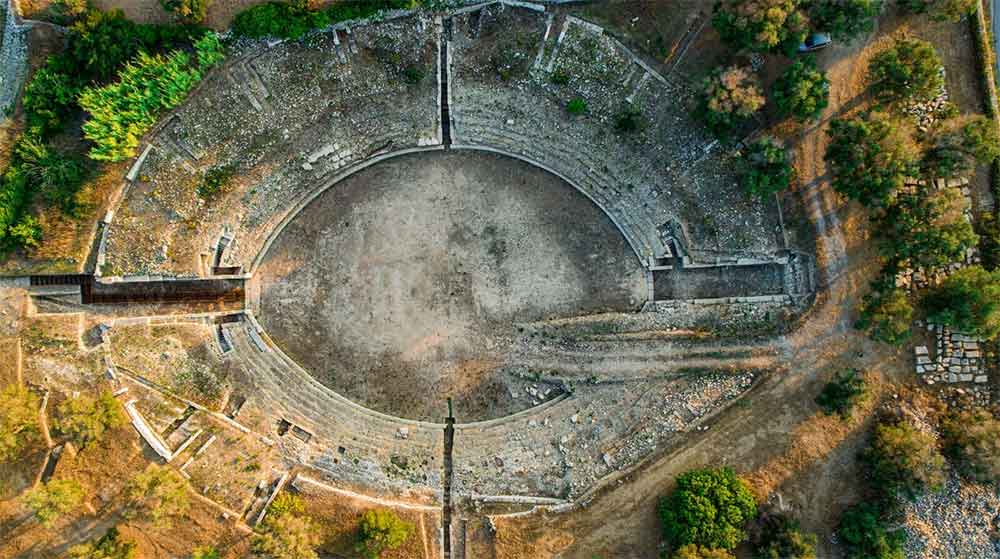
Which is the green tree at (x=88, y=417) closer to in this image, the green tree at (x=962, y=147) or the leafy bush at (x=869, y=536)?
the leafy bush at (x=869, y=536)

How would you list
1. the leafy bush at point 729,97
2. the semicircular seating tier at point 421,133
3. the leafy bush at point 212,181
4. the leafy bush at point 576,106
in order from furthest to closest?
1. the leafy bush at point 212,181
2. the leafy bush at point 576,106
3. the semicircular seating tier at point 421,133
4. the leafy bush at point 729,97

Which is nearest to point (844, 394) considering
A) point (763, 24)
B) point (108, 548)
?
point (763, 24)

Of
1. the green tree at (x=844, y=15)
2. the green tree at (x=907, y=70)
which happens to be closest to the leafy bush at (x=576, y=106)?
the green tree at (x=844, y=15)

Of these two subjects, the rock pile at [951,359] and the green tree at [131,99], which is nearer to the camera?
the green tree at [131,99]

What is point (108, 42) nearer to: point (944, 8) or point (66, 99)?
point (66, 99)

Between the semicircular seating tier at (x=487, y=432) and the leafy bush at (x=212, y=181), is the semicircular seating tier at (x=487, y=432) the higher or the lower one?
the lower one

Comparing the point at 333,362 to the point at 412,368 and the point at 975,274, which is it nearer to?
the point at 412,368

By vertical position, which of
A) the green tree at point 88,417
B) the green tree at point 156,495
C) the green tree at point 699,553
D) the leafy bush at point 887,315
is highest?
the leafy bush at point 887,315
